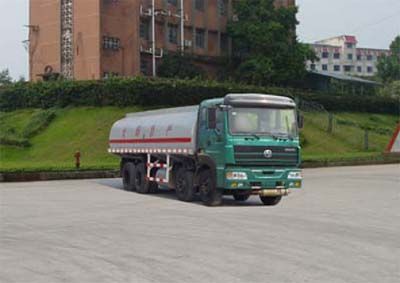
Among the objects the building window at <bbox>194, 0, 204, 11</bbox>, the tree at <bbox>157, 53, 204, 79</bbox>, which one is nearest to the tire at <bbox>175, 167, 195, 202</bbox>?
the tree at <bbox>157, 53, 204, 79</bbox>

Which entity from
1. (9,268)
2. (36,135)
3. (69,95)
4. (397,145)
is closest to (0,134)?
(36,135)

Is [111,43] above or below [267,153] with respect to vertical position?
above

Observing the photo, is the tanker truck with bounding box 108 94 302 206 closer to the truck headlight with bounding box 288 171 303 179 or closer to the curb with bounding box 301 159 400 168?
the truck headlight with bounding box 288 171 303 179

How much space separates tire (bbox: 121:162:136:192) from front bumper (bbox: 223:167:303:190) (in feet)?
21.2

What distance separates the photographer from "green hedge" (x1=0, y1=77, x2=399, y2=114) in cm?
4553

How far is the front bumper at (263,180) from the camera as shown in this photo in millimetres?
16750

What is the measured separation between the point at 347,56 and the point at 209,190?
13856 cm

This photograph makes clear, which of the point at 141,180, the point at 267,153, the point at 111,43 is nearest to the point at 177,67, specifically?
the point at 111,43

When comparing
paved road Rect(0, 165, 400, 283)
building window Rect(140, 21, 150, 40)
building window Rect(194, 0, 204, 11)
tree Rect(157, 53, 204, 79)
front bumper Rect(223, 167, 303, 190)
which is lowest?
paved road Rect(0, 165, 400, 283)

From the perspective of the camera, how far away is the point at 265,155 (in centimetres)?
1689

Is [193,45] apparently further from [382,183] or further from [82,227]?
[82,227]

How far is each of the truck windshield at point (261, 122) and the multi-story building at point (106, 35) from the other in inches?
1505

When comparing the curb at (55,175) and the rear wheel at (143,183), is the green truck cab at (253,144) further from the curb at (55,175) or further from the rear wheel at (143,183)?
the curb at (55,175)

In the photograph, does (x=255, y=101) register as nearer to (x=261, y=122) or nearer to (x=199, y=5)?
(x=261, y=122)
